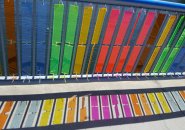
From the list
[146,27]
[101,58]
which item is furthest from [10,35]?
[146,27]

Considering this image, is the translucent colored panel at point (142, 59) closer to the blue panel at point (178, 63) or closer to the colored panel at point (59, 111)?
the blue panel at point (178, 63)

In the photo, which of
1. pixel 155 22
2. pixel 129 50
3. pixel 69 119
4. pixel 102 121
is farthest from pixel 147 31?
pixel 69 119

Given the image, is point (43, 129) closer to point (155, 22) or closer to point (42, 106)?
point (42, 106)

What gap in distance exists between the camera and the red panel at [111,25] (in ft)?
11.7

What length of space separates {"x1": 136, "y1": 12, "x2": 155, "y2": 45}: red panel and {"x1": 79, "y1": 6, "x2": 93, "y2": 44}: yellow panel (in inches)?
34.6

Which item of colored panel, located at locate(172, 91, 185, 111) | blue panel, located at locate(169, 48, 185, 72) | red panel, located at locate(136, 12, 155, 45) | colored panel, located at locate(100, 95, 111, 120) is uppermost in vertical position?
red panel, located at locate(136, 12, 155, 45)

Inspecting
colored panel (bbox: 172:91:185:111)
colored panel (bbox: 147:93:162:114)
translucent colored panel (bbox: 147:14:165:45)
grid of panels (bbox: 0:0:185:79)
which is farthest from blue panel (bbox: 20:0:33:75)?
colored panel (bbox: 172:91:185:111)

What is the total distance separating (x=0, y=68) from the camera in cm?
375

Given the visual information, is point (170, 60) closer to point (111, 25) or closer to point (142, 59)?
point (142, 59)

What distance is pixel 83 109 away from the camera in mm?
3809

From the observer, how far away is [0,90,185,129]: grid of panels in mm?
3467

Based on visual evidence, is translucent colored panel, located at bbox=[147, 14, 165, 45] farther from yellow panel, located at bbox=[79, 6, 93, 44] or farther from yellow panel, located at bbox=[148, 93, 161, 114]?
yellow panel, located at bbox=[79, 6, 93, 44]

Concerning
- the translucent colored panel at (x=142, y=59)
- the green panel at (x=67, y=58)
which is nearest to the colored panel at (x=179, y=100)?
the translucent colored panel at (x=142, y=59)

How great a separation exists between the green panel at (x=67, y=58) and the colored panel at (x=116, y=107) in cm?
86
